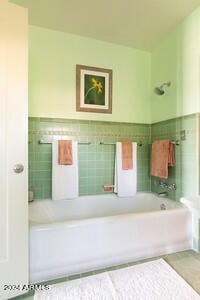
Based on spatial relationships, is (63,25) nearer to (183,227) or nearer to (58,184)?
(58,184)

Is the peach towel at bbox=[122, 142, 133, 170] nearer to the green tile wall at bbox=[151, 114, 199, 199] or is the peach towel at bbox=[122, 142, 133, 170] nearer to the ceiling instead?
the green tile wall at bbox=[151, 114, 199, 199]

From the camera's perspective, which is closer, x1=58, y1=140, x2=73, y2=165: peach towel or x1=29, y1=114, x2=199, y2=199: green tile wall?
x1=29, y1=114, x2=199, y2=199: green tile wall

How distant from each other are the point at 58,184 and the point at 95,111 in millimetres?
1031

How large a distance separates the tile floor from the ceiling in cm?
244

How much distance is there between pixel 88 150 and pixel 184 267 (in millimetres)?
1597

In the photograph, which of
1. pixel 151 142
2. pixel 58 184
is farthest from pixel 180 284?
pixel 151 142

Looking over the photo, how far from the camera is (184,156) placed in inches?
89.3

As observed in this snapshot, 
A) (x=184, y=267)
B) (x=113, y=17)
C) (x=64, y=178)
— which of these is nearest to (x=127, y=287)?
(x=184, y=267)

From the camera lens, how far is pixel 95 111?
261cm

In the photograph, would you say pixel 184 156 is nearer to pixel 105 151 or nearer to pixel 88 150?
pixel 105 151

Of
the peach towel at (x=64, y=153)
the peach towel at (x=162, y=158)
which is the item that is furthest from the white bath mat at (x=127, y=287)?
the peach towel at (x=64, y=153)

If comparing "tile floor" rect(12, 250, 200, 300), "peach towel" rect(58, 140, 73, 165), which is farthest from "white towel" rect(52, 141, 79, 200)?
"tile floor" rect(12, 250, 200, 300)

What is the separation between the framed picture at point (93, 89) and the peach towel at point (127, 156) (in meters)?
0.50

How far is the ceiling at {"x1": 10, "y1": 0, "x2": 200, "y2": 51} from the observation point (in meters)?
1.96
